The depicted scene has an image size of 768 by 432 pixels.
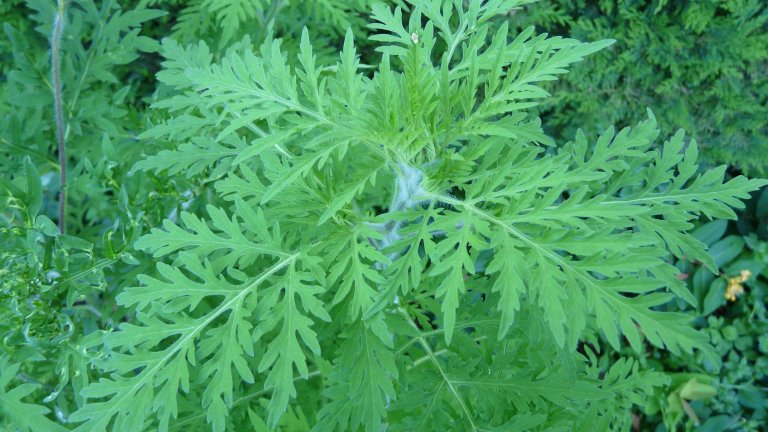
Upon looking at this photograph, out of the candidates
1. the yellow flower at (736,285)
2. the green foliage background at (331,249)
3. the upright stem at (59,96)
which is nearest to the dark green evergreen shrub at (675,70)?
the yellow flower at (736,285)

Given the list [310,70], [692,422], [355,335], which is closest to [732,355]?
[692,422]

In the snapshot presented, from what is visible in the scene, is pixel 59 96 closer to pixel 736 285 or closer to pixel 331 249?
pixel 331 249

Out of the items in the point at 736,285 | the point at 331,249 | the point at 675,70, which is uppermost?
the point at 331,249

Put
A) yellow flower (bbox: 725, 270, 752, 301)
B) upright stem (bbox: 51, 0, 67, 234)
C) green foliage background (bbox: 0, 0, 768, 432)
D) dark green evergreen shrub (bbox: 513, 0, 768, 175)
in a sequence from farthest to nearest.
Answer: yellow flower (bbox: 725, 270, 752, 301), dark green evergreen shrub (bbox: 513, 0, 768, 175), upright stem (bbox: 51, 0, 67, 234), green foliage background (bbox: 0, 0, 768, 432)

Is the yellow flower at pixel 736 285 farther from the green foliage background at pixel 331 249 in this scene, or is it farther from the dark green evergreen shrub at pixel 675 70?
the green foliage background at pixel 331 249

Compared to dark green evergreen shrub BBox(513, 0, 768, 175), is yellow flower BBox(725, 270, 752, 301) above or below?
below

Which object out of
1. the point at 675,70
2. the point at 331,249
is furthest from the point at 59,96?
the point at 675,70

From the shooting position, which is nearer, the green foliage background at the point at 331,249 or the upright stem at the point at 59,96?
the green foliage background at the point at 331,249

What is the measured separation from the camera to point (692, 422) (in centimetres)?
274

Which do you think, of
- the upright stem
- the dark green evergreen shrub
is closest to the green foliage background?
the upright stem

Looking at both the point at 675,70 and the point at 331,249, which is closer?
the point at 331,249

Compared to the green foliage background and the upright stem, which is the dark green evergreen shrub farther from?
the upright stem

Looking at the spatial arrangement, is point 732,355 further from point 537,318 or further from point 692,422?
point 537,318

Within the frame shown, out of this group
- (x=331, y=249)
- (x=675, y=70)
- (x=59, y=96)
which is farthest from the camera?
(x=675, y=70)
